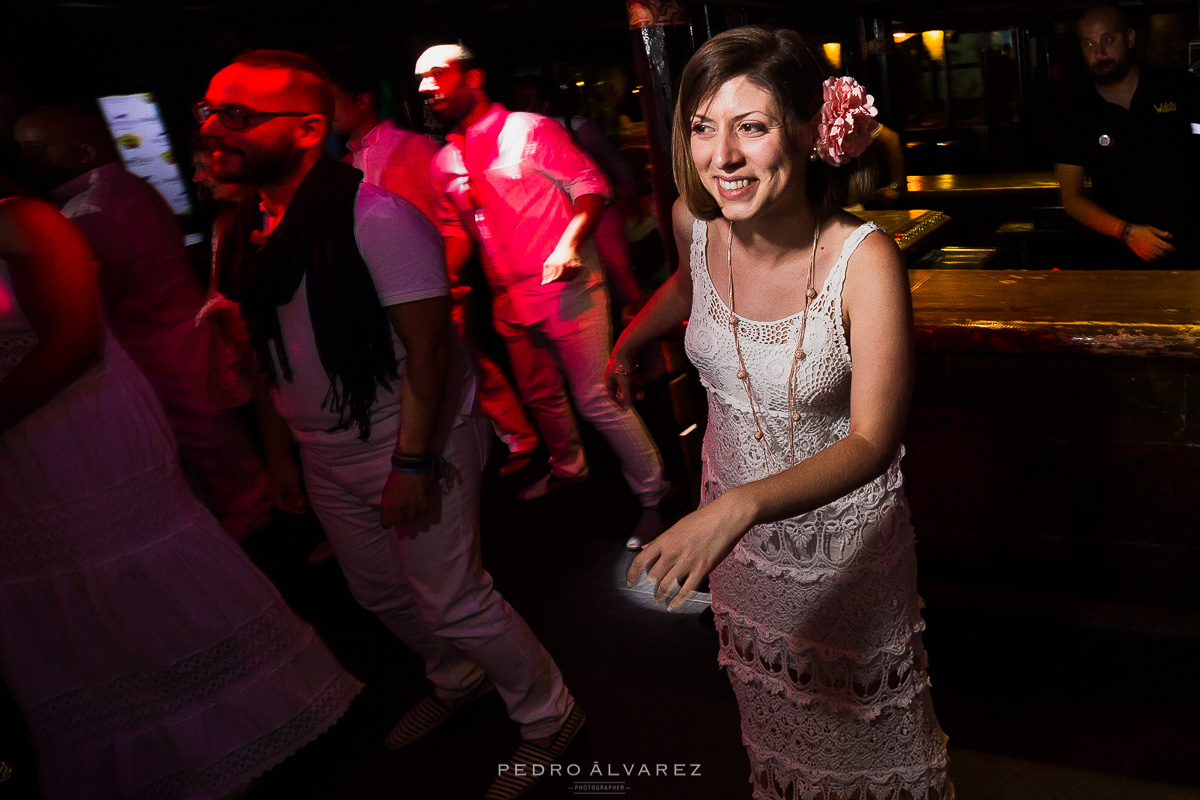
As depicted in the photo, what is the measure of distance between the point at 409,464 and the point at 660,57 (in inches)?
64.1

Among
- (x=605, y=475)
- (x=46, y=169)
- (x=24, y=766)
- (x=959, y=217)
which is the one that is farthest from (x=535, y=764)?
(x=959, y=217)

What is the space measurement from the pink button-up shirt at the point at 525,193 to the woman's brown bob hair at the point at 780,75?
1938 mm

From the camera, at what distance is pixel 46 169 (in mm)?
3336

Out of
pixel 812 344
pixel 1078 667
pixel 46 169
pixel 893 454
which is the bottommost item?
pixel 1078 667

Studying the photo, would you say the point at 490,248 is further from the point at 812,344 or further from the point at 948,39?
the point at 948,39

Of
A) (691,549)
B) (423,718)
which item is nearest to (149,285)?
(423,718)

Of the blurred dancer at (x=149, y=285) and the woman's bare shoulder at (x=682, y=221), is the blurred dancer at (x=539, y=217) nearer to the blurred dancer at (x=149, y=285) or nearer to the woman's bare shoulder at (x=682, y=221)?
the blurred dancer at (x=149, y=285)

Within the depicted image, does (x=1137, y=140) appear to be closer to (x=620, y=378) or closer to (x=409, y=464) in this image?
(x=620, y=378)

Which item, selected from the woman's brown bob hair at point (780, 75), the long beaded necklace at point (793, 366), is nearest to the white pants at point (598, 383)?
the long beaded necklace at point (793, 366)

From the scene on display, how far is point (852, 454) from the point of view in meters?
1.29

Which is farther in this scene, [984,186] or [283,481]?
[984,186]

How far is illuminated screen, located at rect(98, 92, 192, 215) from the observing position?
6.80 metres

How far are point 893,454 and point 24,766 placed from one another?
9.72 ft

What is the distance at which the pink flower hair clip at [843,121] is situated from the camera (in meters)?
1.46
